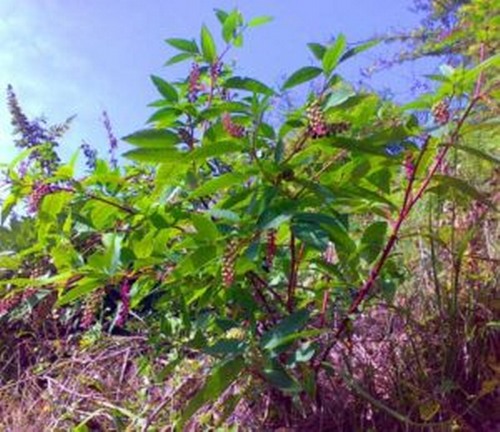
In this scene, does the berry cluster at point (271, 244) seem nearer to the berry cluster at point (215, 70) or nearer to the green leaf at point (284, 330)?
the green leaf at point (284, 330)

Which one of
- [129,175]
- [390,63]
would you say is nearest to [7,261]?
[129,175]

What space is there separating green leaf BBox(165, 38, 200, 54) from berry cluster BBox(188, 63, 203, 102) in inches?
1.9

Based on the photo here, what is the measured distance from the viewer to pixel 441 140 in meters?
1.29

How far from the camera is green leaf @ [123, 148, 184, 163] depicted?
1.29m

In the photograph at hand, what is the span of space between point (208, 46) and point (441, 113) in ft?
1.84

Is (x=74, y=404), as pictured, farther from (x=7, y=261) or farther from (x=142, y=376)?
(x=7, y=261)

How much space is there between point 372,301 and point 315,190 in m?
0.53

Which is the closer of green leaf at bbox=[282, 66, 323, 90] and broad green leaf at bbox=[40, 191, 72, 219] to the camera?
green leaf at bbox=[282, 66, 323, 90]

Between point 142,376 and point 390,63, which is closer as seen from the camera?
point 142,376

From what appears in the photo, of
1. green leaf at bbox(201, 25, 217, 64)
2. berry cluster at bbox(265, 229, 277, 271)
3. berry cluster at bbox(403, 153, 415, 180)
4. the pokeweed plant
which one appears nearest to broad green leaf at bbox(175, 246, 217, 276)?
the pokeweed plant

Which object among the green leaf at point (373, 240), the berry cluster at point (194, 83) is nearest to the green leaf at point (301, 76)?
the berry cluster at point (194, 83)

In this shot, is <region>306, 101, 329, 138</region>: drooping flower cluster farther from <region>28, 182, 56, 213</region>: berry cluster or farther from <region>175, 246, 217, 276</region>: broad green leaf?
<region>28, 182, 56, 213</region>: berry cluster

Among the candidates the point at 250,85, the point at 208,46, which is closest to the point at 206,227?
the point at 250,85

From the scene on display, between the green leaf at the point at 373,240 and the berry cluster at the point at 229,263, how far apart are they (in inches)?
13.1
